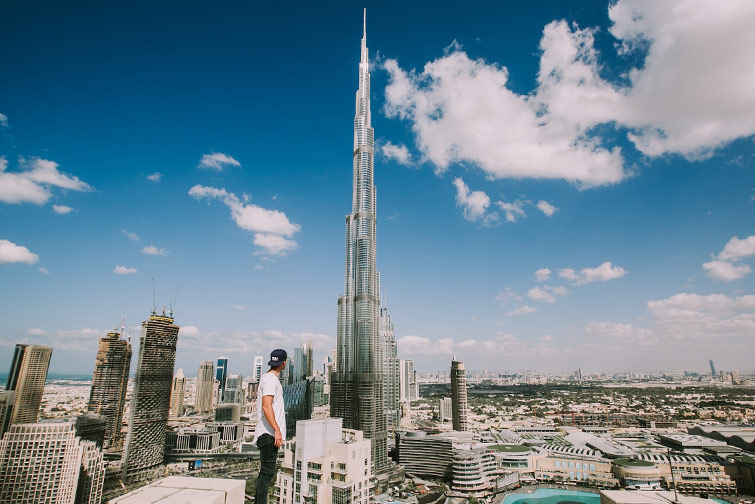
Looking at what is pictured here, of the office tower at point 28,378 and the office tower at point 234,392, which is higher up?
the office tower at point 28,378

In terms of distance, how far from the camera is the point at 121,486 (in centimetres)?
3759

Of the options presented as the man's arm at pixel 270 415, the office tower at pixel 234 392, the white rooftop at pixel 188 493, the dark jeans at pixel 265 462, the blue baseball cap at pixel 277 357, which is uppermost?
the blue baseball cap at pixel 277 357

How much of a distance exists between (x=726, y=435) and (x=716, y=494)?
67.8 feet

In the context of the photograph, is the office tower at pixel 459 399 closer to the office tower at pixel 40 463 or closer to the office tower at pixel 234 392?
the office tower at pixel 40 463

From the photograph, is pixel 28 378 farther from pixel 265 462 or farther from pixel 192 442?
pixel 265 462

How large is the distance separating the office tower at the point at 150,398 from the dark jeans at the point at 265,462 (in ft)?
158

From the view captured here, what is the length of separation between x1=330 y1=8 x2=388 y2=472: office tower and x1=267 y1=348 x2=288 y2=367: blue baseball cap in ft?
134

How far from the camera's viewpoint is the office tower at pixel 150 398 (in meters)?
42.6

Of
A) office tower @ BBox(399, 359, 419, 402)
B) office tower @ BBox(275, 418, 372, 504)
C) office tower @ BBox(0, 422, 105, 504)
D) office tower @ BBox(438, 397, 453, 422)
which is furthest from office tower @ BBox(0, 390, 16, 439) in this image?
office tower @ BBox(399, 359, 419, 402)

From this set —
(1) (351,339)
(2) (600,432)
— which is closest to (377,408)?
(1) (351,339)

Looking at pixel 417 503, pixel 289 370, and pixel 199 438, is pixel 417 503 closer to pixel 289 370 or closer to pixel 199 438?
pixel 199 438

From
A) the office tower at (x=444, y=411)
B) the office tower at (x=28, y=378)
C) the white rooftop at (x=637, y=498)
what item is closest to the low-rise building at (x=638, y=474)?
the white rooftop at (x=637, y=498)

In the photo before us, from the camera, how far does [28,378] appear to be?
1945 inches

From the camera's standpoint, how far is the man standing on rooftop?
3716mm
